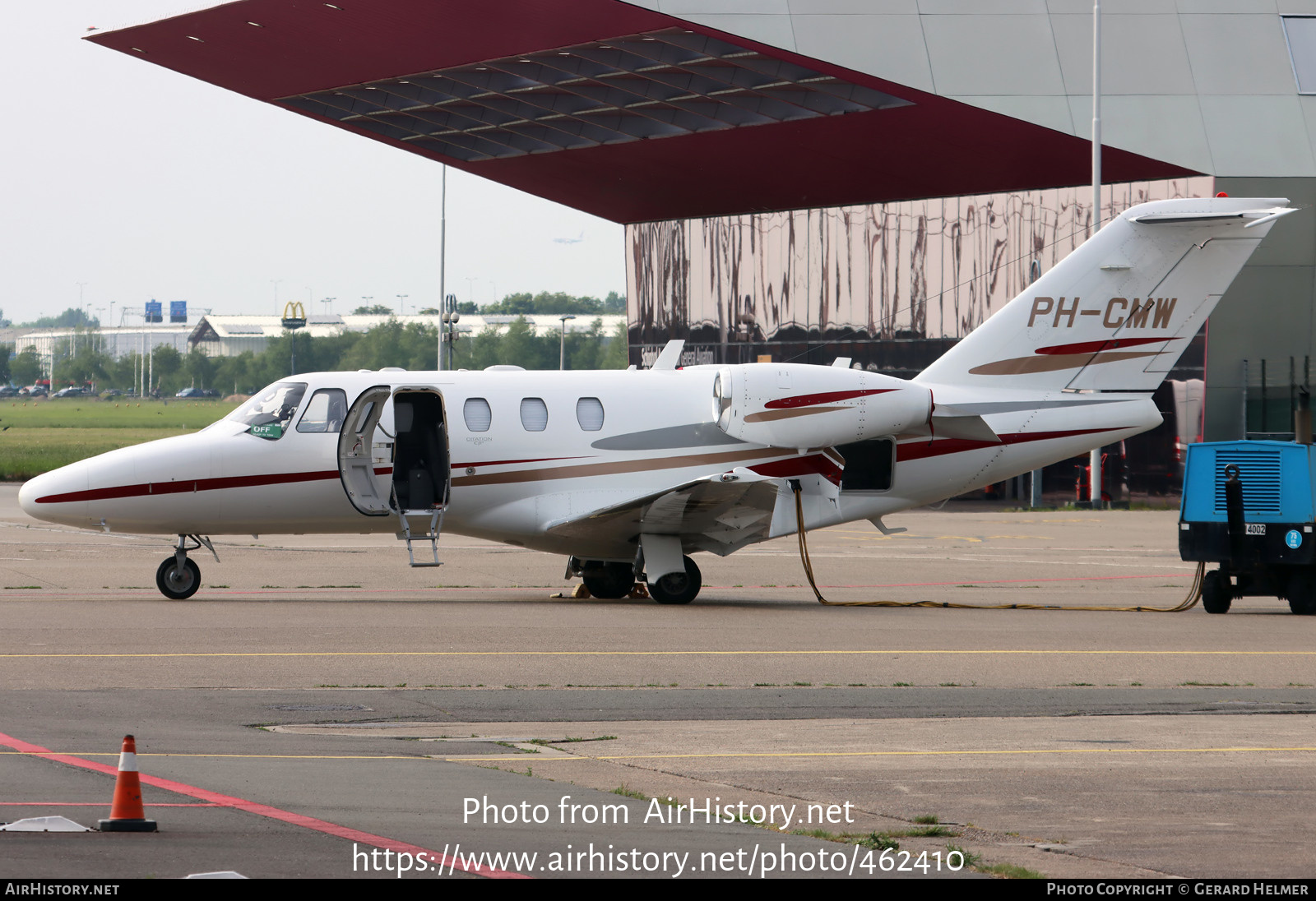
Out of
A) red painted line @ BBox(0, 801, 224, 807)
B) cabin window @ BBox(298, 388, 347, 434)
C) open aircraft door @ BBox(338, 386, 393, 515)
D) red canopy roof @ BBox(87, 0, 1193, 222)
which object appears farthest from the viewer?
red canopy roof @ BBox(87, 0, 1193, 222)

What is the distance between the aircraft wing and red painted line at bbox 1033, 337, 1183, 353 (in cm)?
428

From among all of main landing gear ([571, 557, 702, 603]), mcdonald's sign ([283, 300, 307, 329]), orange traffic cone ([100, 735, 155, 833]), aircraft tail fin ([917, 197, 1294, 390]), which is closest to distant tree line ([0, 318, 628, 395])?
mcdonald's sign ([283, 300, 307, 329])

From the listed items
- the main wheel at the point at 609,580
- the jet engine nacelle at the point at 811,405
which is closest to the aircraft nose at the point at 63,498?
the main wheel at the point at 609,580

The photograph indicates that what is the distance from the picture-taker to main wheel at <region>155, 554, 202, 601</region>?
20422 mm

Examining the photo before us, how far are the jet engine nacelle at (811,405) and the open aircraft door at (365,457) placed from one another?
14.9 ft

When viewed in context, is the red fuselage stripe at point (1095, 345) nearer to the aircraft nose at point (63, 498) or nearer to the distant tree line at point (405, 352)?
the aircraft nose at point (63, 498)

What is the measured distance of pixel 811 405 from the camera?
68.4 ft

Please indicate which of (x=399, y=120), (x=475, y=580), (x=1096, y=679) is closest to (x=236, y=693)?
(x=1096, y=679)

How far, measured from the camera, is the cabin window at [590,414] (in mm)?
21250

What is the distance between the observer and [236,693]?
1292cm

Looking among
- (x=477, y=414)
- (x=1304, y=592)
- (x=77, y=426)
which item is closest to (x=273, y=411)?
(x=477, y=414)

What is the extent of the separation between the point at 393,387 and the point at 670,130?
25.2 meters

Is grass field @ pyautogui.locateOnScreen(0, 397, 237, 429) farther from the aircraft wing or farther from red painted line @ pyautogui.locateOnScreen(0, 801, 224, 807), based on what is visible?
red painted line @ pyautogui.locateOnScreen(0, 801, 224, 807)

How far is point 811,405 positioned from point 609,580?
12.9 feet
